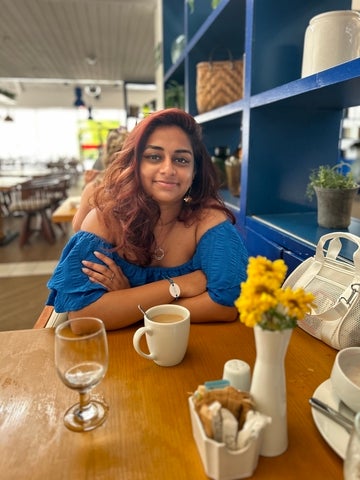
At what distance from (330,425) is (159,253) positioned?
2.39 ft

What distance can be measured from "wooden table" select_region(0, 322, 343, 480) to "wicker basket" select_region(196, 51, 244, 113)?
5.48 ft

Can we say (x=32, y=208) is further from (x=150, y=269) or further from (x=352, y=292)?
(x=352, y=292)

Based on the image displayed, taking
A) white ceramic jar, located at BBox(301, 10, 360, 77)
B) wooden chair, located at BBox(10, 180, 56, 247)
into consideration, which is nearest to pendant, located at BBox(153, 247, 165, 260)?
white ceramic jar, located at BBox(301, 10, 360, 77)

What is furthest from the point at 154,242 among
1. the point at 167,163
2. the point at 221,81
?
the point at 221,81

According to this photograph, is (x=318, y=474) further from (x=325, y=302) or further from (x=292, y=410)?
(x=325, y=302)

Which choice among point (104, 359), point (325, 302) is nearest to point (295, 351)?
point (325, 302)

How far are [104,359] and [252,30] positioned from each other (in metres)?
1.44

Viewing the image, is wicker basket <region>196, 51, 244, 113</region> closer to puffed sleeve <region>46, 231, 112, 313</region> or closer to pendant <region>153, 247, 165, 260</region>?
pendant <region>153, 247, 165, 260</region>

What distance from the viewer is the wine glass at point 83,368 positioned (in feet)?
2.05

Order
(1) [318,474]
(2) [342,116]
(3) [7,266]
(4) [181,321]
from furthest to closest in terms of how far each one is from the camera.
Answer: (3) [7,266] < (2) [342,116] < (4) [181,321] < (1) [318,474]

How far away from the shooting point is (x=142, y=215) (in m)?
1.19

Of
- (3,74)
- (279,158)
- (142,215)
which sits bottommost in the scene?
(142,215)

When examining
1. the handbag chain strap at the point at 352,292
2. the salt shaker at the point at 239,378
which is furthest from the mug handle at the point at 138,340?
the handbag chain strap at the point at 352,292

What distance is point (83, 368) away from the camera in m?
0.66
